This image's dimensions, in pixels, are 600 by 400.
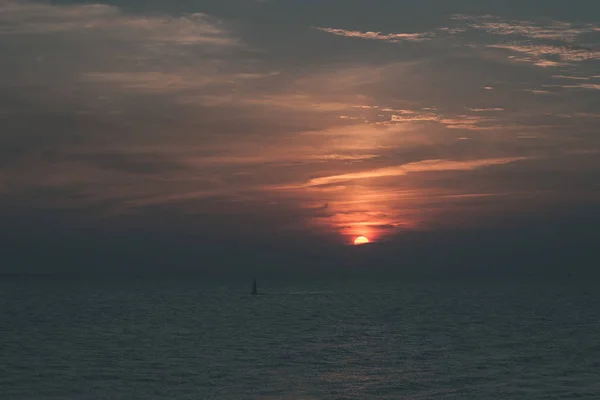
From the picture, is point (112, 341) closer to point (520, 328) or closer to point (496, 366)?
point (496, 366)

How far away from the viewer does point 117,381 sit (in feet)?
159

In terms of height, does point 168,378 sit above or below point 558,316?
above

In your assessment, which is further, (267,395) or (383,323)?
(383,323)

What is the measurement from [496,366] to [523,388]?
32.9 feet

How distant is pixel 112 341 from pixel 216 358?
18.6m

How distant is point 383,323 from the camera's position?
336 feet

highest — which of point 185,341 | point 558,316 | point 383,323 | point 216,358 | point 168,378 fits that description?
point 168,378

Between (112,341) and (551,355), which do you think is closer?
(551,355)

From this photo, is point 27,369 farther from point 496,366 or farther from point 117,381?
point 496,366

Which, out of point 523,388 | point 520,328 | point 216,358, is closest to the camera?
point 523,388

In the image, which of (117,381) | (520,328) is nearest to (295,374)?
(117,381)

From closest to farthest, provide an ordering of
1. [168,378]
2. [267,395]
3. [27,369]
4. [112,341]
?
[267,395] < [168,378] < [27,369] < [112,341]

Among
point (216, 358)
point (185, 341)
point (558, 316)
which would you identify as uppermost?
point (216, 358)

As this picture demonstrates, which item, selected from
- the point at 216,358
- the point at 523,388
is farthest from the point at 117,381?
the point at 523,388
